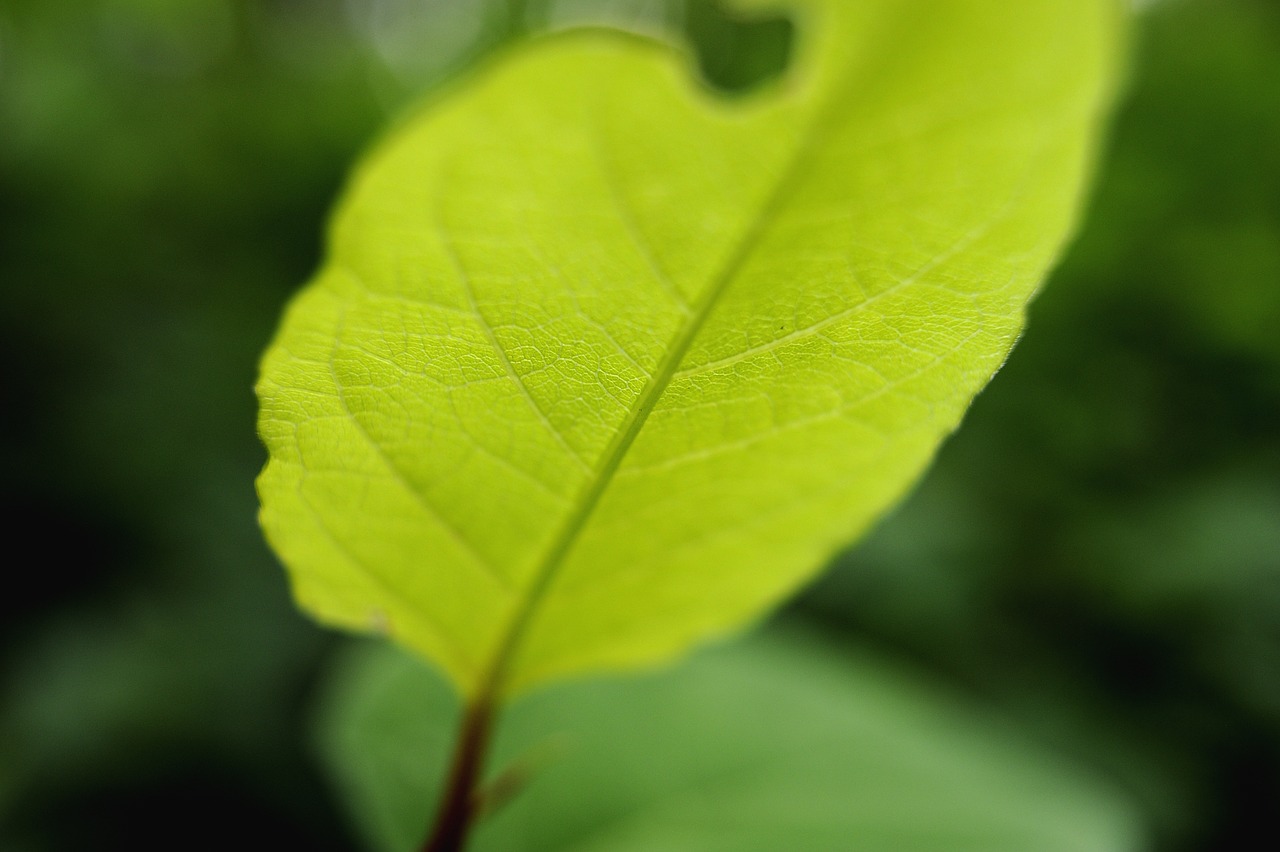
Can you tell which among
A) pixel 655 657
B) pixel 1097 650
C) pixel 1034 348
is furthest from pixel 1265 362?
pixel 655 657

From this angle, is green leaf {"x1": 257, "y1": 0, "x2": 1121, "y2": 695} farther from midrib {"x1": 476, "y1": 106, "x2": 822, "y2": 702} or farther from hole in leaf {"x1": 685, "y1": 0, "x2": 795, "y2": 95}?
hole in leaf {"x1": 685, "y1": 0, "x2": 795, "y2": 95}

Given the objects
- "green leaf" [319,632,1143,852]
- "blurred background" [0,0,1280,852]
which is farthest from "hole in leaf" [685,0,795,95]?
"green leaf" [319,632,1143,852]

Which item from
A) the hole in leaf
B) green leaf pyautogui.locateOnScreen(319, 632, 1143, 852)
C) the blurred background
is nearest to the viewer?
green leaf pyautogui.locateOnScreen(319, 632, 1143, 852)

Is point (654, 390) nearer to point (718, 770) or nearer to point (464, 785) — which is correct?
point (464, 785)

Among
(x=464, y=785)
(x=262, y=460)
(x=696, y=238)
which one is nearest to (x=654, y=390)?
(x=696, y=238)

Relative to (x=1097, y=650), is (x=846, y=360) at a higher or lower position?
higher

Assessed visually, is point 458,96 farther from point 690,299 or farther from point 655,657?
point 655,657
